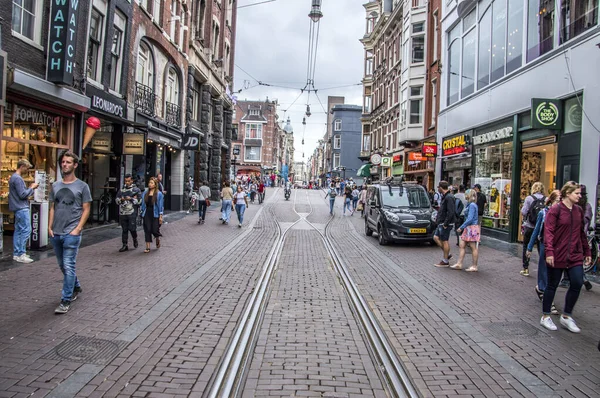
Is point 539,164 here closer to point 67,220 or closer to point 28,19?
point 67,220

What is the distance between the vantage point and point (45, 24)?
37.7ft

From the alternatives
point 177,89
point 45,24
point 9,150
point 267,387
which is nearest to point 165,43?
point 177,89

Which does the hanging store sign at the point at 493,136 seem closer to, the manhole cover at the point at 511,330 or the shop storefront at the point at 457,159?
the shop storefront at the point at 457,159

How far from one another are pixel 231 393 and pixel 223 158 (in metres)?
32.6

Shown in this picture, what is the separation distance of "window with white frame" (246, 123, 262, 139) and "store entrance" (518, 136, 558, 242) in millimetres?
69734

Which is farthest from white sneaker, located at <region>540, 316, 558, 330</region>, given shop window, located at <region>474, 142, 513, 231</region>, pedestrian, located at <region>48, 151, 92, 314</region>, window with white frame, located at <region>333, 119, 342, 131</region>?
window with white frame, located at <region>333, 119, 342, 131</region>

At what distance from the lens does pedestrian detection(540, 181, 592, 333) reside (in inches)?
219

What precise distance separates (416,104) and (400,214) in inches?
685

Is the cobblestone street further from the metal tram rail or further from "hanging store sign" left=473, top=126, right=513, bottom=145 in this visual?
"hanging store sign" left=473, top=126, right=513, bottom=145

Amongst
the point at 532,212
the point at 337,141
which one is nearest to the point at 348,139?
the point at 337,141

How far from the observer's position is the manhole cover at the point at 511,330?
5383mm

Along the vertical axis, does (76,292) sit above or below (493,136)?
below

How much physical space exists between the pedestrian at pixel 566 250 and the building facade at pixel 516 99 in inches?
223

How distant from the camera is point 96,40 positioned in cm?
1464
